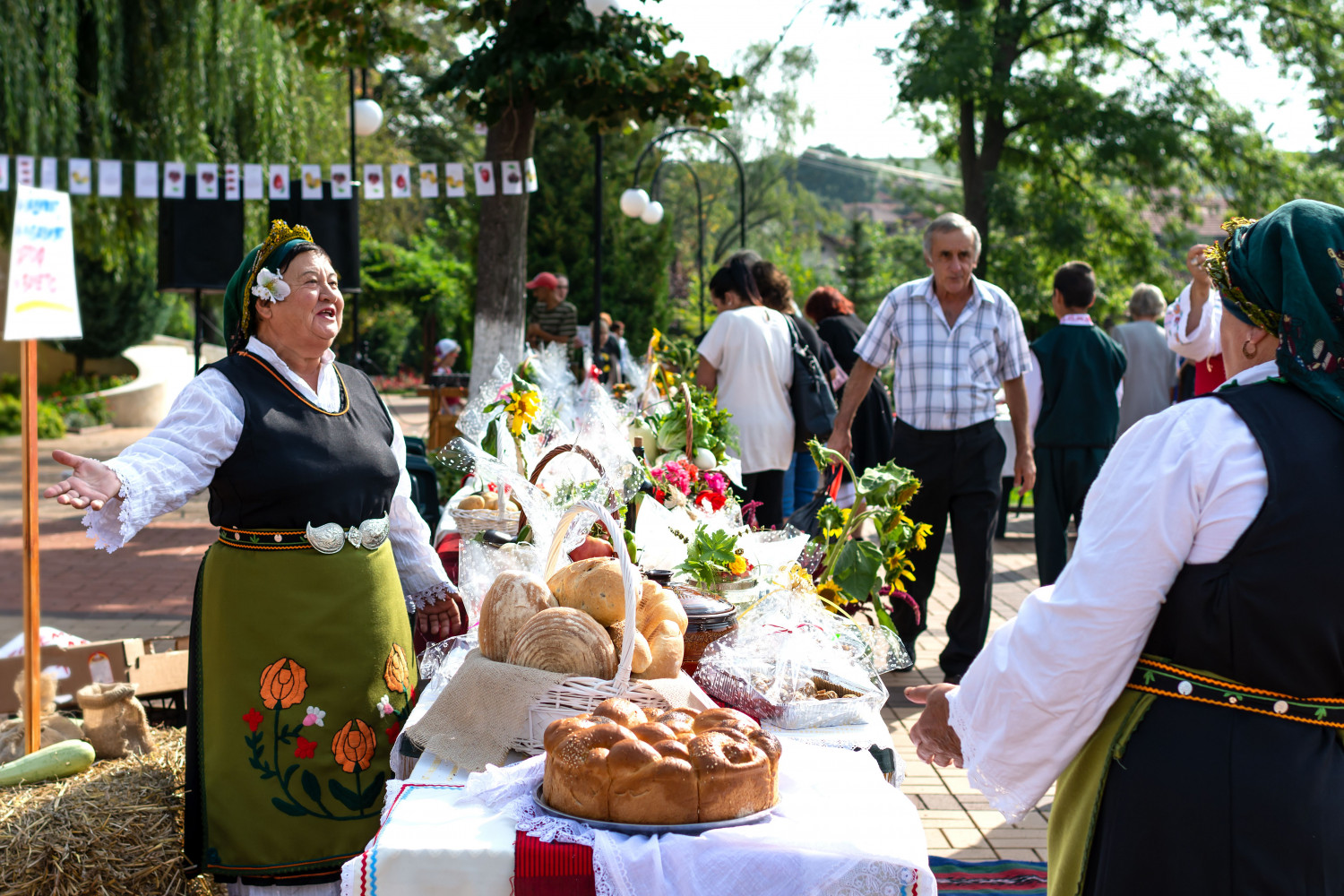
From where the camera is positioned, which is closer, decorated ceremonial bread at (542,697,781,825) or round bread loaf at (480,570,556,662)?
decorated ceremonial bread at (542,697,781,825)

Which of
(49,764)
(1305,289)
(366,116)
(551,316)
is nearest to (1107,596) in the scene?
(1305,289)

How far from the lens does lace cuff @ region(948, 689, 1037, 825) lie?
70.7 inches

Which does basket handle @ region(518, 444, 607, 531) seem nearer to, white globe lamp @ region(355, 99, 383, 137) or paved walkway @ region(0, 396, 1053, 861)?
paved walkway @ region(0, 396, 1053, 861)

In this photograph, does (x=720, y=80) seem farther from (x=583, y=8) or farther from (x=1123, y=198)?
(x=1123, y=198)

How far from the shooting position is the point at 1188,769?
1.68m

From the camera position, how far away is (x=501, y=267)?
8.78 m

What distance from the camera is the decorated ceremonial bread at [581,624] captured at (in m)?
2.20

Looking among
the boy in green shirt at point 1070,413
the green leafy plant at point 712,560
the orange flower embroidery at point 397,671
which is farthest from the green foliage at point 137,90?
the green leafy plant at point 712,560

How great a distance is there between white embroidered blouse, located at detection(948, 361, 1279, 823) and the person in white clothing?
14.0 feet

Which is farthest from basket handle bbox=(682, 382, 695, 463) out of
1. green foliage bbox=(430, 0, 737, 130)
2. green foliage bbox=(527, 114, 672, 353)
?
green foliage bbox=(527, 114, 672, 353)

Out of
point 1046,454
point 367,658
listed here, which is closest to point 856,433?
point 1046,454

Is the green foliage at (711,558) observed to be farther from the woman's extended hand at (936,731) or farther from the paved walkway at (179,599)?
the paved walkway at (179,599)

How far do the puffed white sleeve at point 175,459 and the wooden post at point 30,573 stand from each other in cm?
112

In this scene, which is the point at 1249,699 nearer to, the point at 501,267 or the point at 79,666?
the point at 79,666
